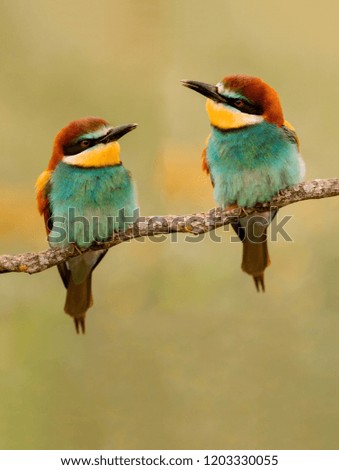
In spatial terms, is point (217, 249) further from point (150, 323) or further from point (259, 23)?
point (259, 23)

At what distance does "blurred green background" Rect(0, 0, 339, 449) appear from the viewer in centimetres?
281

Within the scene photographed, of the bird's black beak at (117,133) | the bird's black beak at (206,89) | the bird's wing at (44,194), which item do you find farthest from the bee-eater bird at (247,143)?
the bird's wing at (44,194)

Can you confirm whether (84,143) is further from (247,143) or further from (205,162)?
(247,143)

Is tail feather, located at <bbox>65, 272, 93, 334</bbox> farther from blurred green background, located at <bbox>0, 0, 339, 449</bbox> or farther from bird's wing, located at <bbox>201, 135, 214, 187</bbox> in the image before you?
bird's wing, located at <bbox>201, 135, 214, 187</bbox>

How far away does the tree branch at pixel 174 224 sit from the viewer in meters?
2.53

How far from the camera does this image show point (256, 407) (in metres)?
2.84

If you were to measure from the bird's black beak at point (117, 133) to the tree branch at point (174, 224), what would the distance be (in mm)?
331

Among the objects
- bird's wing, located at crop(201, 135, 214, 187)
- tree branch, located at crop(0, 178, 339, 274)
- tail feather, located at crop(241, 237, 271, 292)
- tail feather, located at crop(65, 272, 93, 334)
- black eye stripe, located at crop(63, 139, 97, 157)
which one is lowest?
tail feather, located at crop(65, 272, 93, 334)

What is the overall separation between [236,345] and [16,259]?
99cm

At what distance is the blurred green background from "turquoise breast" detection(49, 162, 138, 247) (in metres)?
0.15

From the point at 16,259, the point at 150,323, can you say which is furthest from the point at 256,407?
the point at 16,259

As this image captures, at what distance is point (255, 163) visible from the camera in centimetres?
264

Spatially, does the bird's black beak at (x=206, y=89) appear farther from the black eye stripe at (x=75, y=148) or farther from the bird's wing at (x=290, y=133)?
the black eye stripe at (x=75, y=148)

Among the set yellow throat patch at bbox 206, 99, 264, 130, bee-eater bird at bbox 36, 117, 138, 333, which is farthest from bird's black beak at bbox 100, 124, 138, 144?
yellow throat patch at bbox 206, 99, 264, 130
